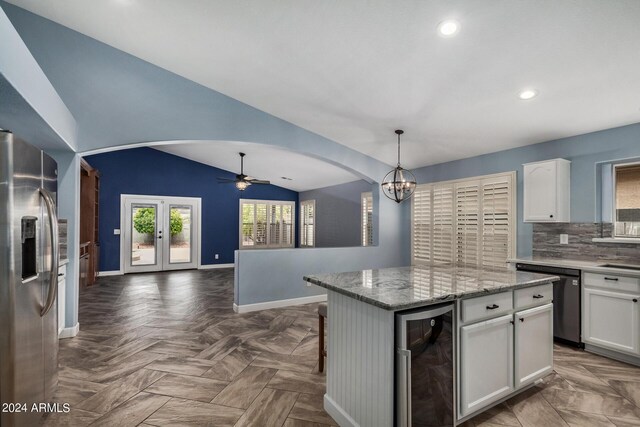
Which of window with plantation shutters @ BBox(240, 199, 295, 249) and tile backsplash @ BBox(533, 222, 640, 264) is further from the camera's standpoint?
window with plantation shutters @ BBox(240, 199, 295, 249)

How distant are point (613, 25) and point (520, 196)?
8.33 feet

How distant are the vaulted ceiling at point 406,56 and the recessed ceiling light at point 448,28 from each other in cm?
4

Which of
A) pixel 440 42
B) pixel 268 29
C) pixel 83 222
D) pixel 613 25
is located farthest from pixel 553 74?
pixel 83 222

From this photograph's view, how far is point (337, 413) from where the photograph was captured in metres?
2.05

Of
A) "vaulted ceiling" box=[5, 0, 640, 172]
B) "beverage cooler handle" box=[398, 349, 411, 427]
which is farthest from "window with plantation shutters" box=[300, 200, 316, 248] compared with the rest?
"beverage cooler handle" box=[398, 349, 411, 427]

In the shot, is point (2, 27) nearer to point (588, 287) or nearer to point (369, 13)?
point (369, 13)

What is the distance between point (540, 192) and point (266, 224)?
7.58 meters

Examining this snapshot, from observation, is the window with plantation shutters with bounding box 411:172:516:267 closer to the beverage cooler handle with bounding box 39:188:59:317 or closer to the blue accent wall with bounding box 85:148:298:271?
the beverage cooler handle with bounding box 39:188:59:317

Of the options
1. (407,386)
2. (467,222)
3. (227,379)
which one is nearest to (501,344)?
(407,386)

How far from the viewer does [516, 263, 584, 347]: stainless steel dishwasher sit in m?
3.20

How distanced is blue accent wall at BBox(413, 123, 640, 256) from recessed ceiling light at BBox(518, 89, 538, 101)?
1273 millimetres

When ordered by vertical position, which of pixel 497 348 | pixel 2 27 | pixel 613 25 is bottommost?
pixel 497 348

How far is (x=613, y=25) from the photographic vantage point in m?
2.14

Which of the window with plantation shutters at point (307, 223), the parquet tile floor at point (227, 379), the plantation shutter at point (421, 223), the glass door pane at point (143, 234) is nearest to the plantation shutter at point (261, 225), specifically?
the window with plantation shutters at point (307, 223)
